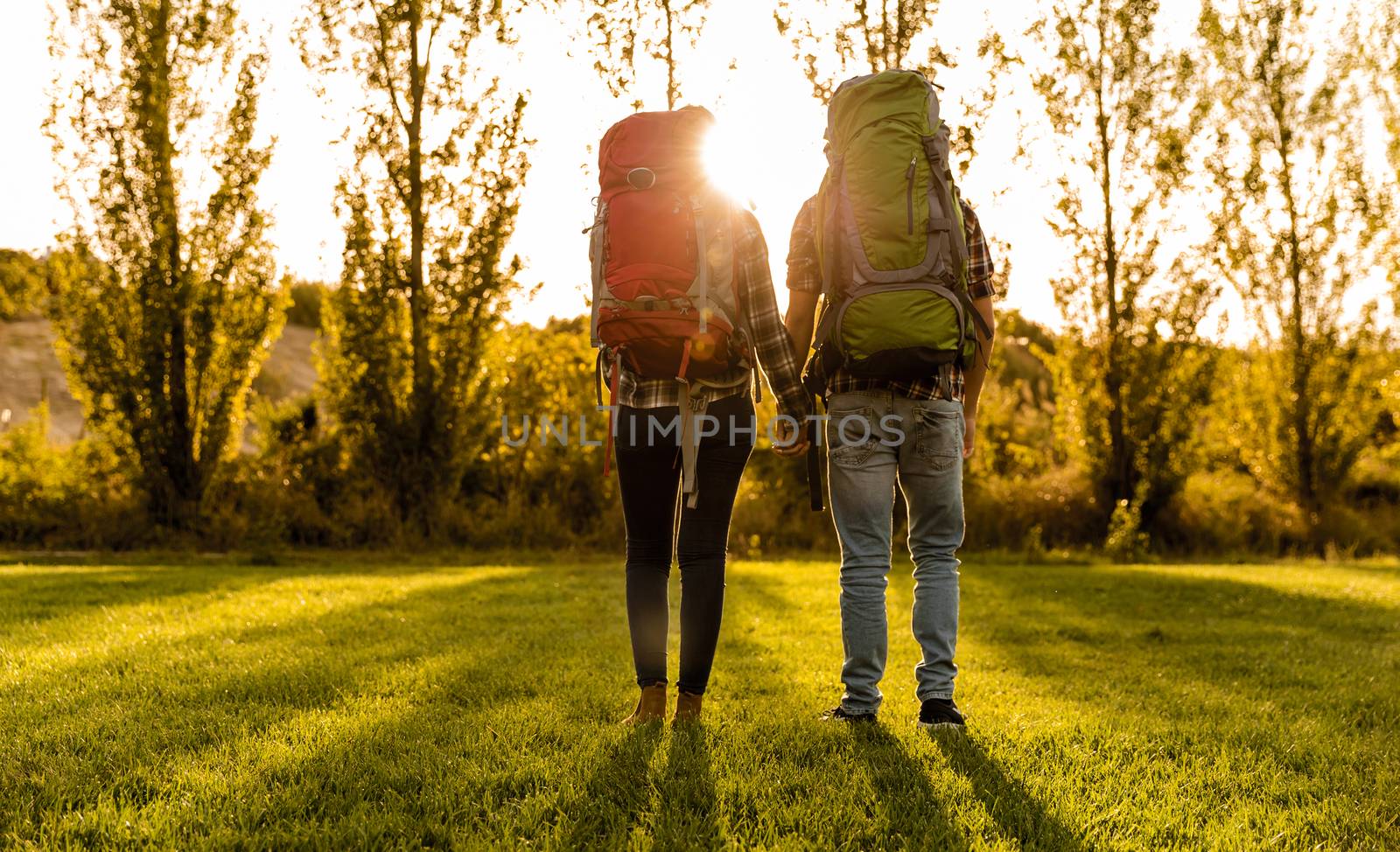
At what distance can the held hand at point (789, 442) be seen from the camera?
3150mm

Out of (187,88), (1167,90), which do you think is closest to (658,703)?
(187,88)

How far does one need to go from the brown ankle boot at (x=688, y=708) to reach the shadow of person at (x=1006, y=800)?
785 mm

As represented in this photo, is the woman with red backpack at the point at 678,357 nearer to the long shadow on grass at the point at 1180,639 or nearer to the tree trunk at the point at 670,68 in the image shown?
the long shadow on grass at the point at 1180,639

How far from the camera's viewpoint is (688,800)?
238 cm

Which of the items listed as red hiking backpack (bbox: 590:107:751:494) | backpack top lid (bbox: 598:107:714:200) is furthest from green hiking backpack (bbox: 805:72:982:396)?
backpack top lid (bbox: 598:107:714:200)

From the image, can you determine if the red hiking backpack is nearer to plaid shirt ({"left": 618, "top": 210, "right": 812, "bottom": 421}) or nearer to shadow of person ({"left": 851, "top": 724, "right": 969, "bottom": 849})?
plaid shirt ({"left": 618, "top": 210, "right": 812, "bottom": 421})

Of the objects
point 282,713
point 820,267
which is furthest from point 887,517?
point 282,713

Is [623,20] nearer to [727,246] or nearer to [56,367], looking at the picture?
[727,246]

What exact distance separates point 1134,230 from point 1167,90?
70.6 inches

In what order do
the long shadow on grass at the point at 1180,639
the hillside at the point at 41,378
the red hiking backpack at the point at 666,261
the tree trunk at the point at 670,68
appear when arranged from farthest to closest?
1. the hillside at the point at 41,378
2. the tree trunk at the point at 670,68
3. the long shadow on grass at the point at 1180,639
4. the red hiking backpack at the point at 666,261

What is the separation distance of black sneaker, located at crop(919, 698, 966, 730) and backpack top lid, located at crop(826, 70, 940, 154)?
6.43 ft

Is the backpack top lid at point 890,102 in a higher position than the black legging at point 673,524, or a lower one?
higher

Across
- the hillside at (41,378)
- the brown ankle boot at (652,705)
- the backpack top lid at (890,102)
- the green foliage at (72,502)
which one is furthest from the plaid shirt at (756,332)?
the hillside at (41,378)

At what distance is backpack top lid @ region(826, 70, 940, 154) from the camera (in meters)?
3.15
